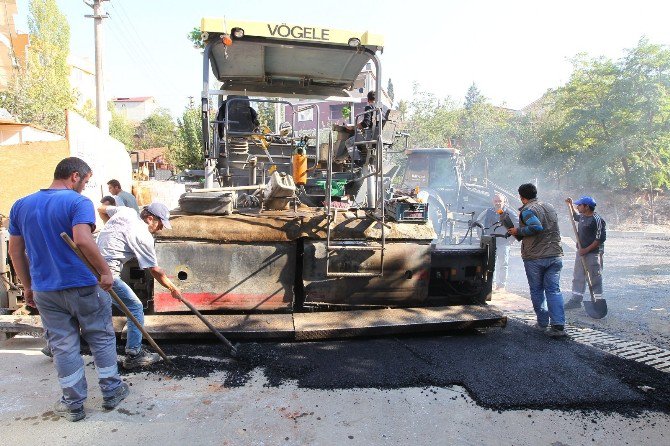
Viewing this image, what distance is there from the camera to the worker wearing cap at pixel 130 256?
3.43 m

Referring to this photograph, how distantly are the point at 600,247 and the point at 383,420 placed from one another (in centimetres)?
440

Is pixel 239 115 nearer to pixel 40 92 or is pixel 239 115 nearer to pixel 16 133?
pixel 16 133

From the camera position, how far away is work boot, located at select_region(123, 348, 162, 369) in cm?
343

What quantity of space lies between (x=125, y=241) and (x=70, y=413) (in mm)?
1265

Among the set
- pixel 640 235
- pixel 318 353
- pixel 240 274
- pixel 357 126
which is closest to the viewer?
pixel 318 353

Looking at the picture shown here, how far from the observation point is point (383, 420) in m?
2.78

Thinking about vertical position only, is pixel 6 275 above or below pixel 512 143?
below

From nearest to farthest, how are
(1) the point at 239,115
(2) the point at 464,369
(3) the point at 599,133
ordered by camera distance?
(2) the point at 464,369 → (1) the point at 239,115 → (3) the point at 599,133

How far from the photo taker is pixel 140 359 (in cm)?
346

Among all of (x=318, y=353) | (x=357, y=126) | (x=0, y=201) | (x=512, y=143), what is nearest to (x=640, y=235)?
(x=512, y=143)

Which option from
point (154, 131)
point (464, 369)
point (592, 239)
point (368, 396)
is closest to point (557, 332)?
point (464, 369)

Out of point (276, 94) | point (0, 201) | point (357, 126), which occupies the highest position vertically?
point (276, 94)

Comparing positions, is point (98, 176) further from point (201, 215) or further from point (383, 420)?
point (383, 420)

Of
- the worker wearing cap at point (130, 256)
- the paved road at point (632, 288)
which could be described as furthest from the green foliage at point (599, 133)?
the worker wearing cap at point (130, 256)
